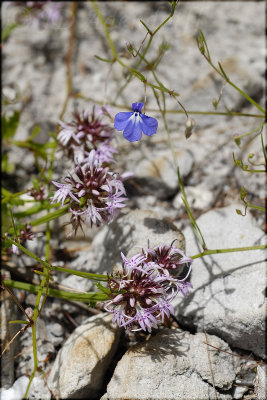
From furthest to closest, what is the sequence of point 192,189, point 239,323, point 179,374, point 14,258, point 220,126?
point 220,126, point 192,189, point 14,258, point 239,323, point 179,374

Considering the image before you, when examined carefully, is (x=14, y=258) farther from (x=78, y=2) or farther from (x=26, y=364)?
(x=78, y=2)

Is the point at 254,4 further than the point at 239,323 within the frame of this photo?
Yes

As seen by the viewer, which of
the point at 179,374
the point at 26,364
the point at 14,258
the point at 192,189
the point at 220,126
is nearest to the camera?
the point at 179,374

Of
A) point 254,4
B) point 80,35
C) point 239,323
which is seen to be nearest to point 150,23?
point 80,35

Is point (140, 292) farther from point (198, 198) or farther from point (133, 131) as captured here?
point (198, 198)

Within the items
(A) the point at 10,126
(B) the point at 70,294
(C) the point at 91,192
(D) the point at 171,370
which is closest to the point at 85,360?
(B) the point at 70,294

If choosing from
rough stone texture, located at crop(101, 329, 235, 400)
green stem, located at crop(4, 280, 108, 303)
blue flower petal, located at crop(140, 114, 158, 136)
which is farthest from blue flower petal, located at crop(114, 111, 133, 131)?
rough stone texture, located at crop(101, 329, 235, 400)

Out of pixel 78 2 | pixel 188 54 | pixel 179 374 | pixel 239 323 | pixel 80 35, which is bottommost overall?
pixel 179 374

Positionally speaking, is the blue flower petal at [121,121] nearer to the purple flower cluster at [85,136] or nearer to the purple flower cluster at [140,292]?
the purple flower cluster at [85,136]
